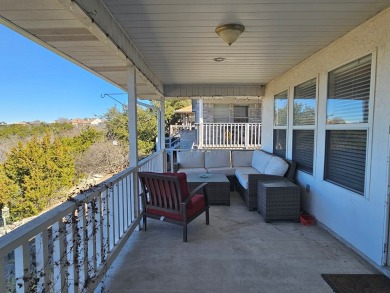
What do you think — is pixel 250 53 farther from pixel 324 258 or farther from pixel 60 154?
pixel 60 154

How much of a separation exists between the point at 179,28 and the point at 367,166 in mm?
2547

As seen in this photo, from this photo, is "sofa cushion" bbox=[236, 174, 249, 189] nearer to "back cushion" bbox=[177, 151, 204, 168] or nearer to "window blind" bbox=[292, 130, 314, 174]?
"window blind" bbox=[292, 130, 314, 174]

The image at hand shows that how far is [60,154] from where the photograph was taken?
858 cm

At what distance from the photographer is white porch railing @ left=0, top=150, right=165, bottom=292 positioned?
4.34ft

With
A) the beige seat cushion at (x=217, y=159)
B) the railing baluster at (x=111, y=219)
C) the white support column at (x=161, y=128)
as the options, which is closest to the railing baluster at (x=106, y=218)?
the railing baluster at (x=111, y=219)

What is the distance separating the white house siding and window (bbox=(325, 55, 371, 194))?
106 millimetres

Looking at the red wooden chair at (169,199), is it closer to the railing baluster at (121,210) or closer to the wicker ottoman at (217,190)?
the railing baluster at (121,210)

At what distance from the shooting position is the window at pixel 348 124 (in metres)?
2.87

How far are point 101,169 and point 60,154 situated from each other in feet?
9.19

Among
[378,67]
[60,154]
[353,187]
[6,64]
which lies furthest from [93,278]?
[6,64]

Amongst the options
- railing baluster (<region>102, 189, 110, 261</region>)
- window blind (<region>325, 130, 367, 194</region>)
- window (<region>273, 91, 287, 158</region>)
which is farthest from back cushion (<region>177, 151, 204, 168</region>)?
railing baluster (<region>102, 189, 110, 261</region>)

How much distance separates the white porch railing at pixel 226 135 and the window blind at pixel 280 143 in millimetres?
3270

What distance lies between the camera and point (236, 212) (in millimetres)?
4477

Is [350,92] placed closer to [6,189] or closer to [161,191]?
[161,191]
